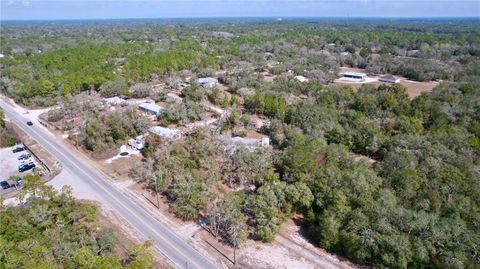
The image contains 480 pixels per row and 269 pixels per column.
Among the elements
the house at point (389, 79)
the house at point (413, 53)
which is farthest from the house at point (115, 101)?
the house at point (413, 53)

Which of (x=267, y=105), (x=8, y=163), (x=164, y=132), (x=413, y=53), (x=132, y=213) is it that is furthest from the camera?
(x=413, y=53)

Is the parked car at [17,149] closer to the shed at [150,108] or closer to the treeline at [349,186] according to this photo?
the shed at [150,108]

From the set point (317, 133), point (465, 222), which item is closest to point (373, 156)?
point (317, 133)

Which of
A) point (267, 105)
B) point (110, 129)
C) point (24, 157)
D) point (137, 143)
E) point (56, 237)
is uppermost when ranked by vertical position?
point (267, 105)

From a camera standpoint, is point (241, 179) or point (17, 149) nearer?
point (241, 179)

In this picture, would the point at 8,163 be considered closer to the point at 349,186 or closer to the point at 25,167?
the point at 25,167

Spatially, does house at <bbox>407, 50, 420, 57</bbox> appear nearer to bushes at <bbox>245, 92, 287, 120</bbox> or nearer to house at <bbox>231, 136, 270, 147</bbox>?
bushes at <bbox>245, 92, 287, 120</bbox>

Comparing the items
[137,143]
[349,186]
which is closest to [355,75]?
[349,186]
